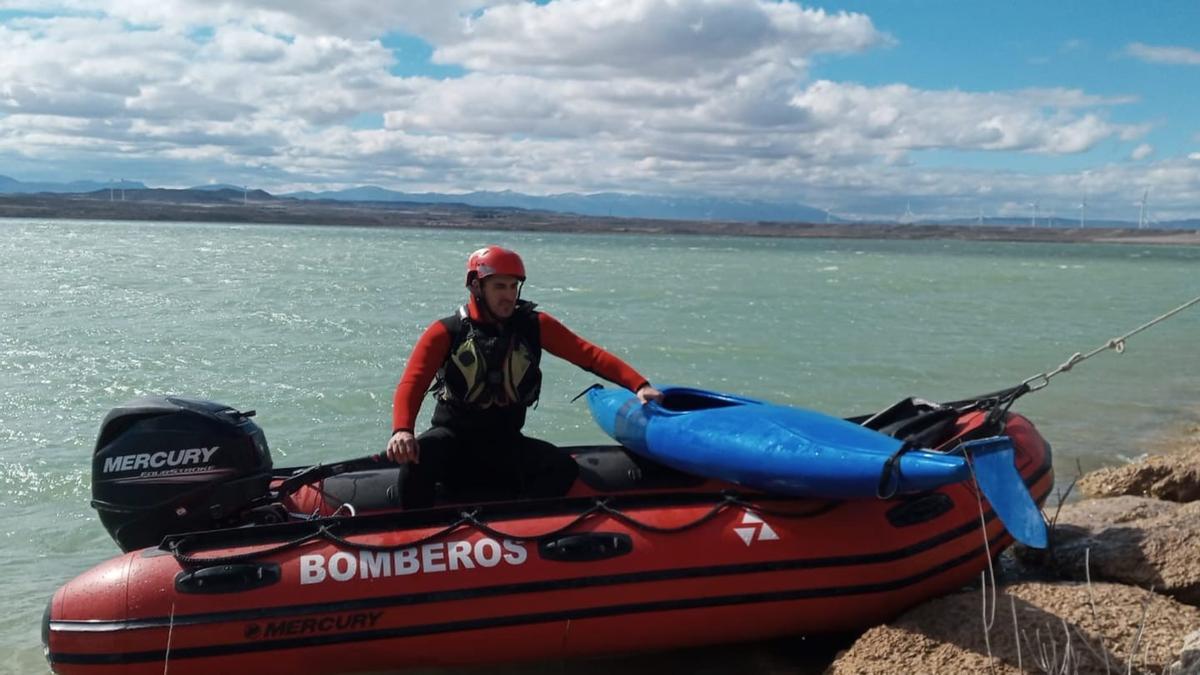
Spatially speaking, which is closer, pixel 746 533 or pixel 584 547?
pixel 584 547

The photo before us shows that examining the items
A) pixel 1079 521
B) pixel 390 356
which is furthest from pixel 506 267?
pixel 390 356

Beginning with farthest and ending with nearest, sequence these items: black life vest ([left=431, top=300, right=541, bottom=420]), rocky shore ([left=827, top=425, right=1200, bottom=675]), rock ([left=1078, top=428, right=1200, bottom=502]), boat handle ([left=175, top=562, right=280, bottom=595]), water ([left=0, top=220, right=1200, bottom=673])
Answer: water ([left=0, top=220, right=1200, bottom=673]), rock ([left=1078, top=428, right=1200, bottom=502]), black life vest ([left=431, top=300, right=541, bottom=420]), boat handle ([left=175, top=562, right=280, bottom=595]), rocky shore ([left=827, top=425, right=1200, bottom=675])

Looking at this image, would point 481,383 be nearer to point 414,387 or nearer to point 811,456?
point 414,387

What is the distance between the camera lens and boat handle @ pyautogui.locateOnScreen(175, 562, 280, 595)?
3.71 meters

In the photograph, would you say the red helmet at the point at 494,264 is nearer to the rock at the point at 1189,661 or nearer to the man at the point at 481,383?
the man at the point at 481,383

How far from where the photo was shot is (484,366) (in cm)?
427

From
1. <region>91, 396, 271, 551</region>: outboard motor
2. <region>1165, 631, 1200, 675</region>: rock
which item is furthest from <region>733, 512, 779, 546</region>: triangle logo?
<region>91, 396, 271, 551</region>: outboard motor

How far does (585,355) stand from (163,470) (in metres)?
1.75

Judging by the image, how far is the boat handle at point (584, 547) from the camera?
12.9 ft

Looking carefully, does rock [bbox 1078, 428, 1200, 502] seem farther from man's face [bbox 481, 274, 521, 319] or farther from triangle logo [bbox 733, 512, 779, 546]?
man's face [bbox 481, 274, 521, 319]

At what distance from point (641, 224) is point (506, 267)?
145828 millimetres

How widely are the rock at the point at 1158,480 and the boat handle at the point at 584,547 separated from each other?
363cm

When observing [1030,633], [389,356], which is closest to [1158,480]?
[1030,633]

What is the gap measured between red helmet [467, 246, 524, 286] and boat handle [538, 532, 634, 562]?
104 centimetres
